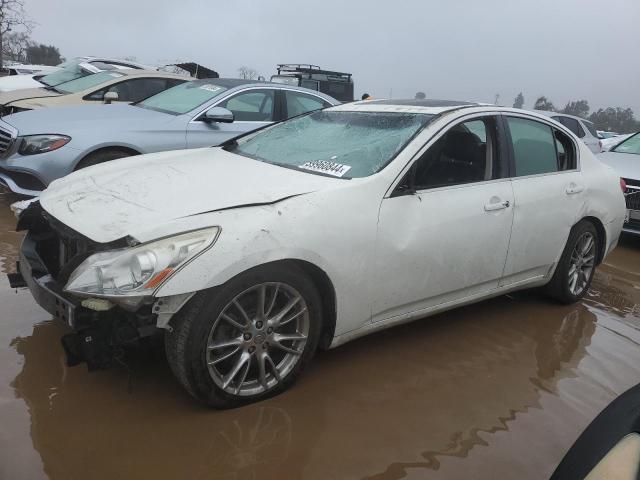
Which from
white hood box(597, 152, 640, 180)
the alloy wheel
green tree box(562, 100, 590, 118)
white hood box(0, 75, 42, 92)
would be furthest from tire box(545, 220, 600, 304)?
green tree box(562, 100, 590, 118)

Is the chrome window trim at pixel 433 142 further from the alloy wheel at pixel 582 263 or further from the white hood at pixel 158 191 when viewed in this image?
the alloy wheel at pixel 582 263

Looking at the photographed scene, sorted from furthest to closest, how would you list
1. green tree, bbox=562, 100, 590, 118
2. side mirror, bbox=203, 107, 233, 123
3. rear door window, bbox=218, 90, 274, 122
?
1. green tree, bbox=562, 100, 590, 118
2. rear door window, bbox=218, 90, 274, 122
3. side mirror, bbox=203, 107, 233, 123

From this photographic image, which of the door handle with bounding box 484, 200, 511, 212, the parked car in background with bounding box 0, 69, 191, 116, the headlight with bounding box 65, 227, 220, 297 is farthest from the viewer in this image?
the parked car in background with bounding box 0, 69, 191, 116

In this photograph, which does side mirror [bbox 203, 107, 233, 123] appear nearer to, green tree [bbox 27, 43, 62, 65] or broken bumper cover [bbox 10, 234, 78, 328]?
broken bumper cover [bbox 10, 234, 78, 328]

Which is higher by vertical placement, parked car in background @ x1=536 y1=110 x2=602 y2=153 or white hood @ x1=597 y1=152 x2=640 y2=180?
parked car in background @ x1=536 y1=110 x2=602 y2=153

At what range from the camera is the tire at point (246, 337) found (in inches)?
95.8

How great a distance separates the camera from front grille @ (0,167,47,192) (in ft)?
16.9

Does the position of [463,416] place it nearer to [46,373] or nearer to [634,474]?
[634,474]

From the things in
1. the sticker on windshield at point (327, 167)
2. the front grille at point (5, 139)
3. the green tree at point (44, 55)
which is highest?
the green tree at point (44, 55)

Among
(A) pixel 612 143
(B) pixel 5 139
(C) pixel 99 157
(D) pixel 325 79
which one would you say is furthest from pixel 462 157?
(D) pixel 325 79

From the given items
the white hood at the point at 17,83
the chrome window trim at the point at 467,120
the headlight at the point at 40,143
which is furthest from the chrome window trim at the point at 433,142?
the white hood at the point at 17,83

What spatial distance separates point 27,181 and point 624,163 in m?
7.14

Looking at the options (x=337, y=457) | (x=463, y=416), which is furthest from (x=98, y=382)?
(x=463, y=416)

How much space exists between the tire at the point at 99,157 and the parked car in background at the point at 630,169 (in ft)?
18.9
